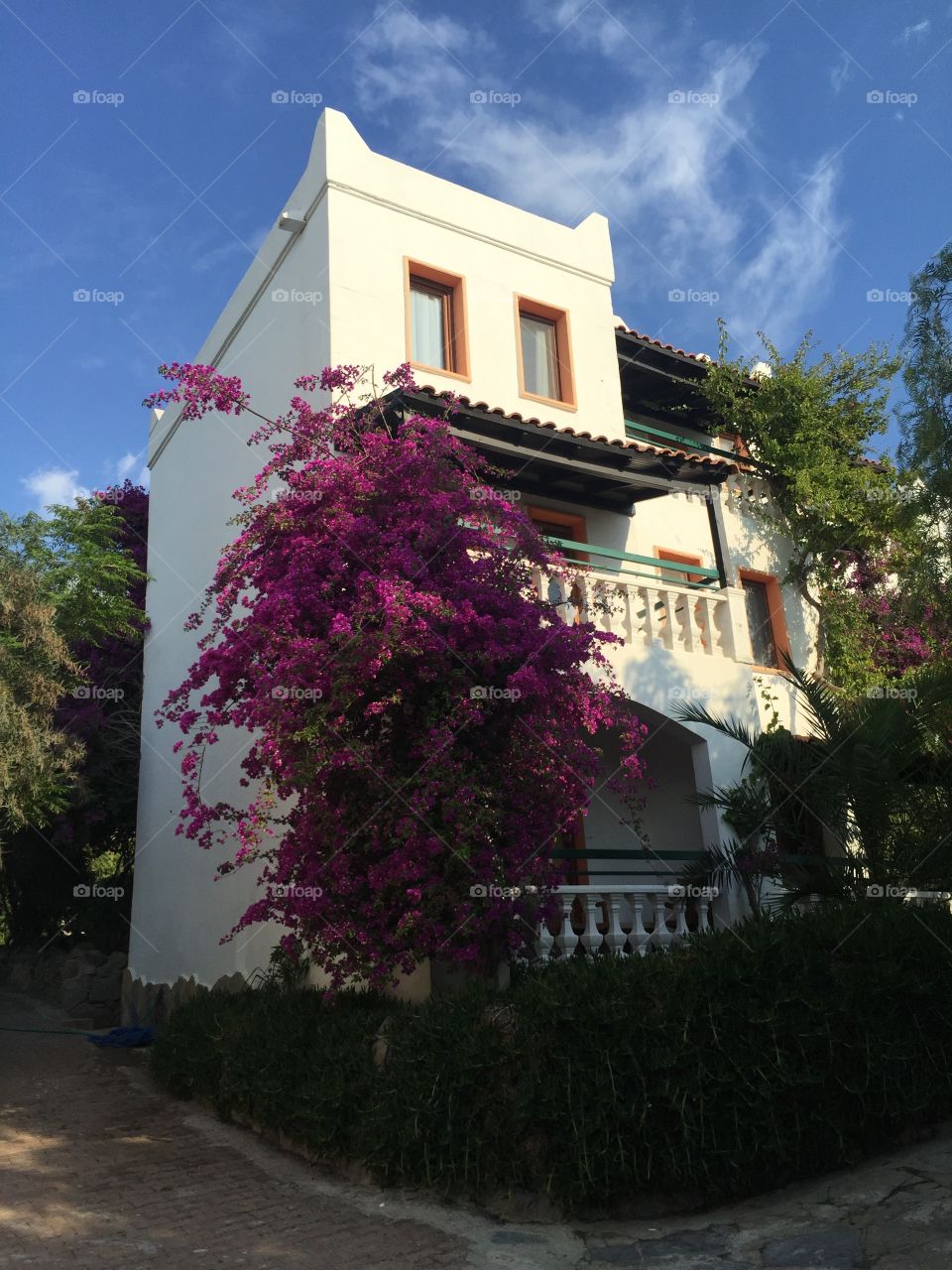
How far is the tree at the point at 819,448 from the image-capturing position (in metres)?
14.6

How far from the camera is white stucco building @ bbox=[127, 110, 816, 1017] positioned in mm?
11055

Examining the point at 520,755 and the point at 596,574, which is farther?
the point at 596,574

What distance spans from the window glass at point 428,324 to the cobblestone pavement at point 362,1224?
9.17 metres

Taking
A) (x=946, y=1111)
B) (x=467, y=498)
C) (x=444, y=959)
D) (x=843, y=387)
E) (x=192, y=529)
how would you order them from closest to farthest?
(x=946, y=1111) → (x=444, y=959) → (x=467, y=498) → (x=192, y=529) → (x=843, y=387)

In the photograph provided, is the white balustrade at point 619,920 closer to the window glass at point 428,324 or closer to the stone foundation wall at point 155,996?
the stone foundation wall at point 155,996


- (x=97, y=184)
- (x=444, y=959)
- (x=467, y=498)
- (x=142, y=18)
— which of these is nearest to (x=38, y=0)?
(x=142, y=18)

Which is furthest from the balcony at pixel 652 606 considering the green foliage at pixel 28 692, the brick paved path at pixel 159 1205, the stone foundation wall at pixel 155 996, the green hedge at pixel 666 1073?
the brick paved path at pixel 159 1205

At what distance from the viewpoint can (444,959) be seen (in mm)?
7301

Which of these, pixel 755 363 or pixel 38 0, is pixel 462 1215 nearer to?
pixel 38 0

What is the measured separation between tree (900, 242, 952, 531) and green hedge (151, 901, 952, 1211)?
330 cm

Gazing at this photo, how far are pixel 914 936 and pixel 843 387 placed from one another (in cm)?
1085

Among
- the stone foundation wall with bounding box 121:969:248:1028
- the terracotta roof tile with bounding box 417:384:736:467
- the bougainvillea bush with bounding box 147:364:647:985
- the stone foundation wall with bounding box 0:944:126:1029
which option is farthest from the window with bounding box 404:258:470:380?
the stone foundation wall with bounding box 0:944:126:1029

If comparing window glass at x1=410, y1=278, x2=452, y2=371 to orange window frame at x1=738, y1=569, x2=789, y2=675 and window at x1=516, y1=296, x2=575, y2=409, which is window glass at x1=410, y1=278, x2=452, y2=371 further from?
orange window frame at x1=738, y1=569, x2=789, y2=675

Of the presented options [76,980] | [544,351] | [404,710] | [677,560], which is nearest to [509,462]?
[544,351]
